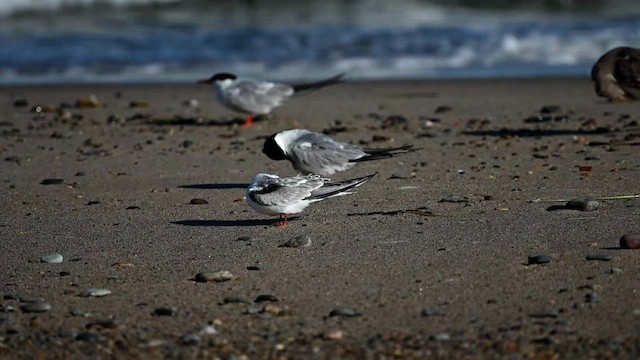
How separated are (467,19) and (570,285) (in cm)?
1460

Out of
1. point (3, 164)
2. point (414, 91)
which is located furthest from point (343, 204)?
point (414, 91)

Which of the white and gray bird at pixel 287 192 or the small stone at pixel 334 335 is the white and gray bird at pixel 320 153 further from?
the small stone at pixel 334 335

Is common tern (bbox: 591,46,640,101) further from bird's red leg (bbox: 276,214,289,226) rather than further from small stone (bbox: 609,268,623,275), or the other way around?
small stone (bbox: 609,268,623,275)

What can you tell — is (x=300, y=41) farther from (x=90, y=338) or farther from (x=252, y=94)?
(x=90, y=338)

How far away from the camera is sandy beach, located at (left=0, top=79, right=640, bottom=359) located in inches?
151

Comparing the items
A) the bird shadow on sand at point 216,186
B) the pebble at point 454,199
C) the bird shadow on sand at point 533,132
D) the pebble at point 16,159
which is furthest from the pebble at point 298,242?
the bird shadow on sand at point 533,132

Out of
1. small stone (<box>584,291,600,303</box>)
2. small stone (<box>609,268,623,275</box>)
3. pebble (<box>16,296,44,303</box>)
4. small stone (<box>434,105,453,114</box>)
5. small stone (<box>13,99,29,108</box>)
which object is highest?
small stone (<box>584,291,600,303</box>)

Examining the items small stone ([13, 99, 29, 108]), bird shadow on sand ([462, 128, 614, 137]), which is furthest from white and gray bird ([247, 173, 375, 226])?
small stone ([13, 99, 29, 108])

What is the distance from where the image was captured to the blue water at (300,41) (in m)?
14.3

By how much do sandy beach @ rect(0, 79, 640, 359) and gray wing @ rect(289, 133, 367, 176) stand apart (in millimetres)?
234

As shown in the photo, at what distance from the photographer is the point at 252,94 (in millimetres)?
10008

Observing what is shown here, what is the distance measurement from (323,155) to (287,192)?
3.88 feet

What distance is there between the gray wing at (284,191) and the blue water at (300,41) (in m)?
7.73

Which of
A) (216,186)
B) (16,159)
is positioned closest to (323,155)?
(216,186)
